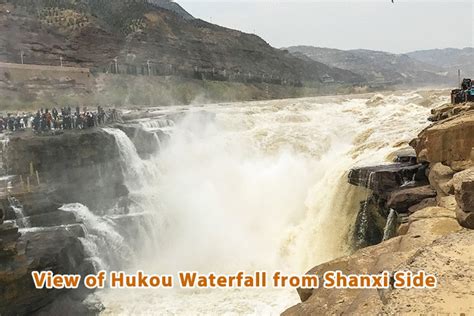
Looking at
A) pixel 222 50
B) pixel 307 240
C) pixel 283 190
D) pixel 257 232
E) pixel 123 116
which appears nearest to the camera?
pixel 307 240

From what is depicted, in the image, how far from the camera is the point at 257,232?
15.7m

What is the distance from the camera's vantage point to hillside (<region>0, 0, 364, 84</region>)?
115ft

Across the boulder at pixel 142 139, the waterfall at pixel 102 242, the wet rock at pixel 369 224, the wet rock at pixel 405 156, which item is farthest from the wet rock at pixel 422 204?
the boulder at pixel 142 139

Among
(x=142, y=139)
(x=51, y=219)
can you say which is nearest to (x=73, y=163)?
(x=51, y=219)

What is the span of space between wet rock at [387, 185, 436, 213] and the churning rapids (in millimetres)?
1876

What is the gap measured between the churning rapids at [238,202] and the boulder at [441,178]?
7.81 feet

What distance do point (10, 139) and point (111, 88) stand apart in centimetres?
2182

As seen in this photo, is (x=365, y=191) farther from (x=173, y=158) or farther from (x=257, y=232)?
(x=173, y=158)

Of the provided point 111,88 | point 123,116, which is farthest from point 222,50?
point 123,116

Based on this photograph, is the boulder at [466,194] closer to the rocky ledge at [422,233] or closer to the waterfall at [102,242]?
the rocky ledge at [422,233]

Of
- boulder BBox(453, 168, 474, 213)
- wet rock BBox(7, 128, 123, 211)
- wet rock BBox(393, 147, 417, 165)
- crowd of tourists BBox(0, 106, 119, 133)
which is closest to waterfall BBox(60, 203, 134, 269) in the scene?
wet rock BBox(7, 128, 123, 211)

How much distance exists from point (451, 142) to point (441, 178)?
78 centimetres

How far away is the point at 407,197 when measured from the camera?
978cm

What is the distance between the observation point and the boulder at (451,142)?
878 centimetres
